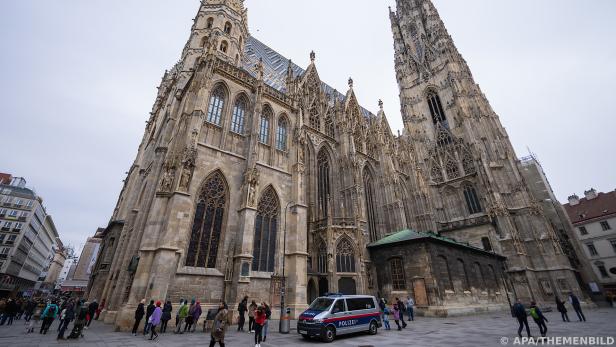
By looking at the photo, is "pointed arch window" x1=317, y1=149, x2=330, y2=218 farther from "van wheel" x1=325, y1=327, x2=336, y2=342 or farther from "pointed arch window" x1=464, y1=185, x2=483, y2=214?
"pointed arch window" x1=464, y1=185, x2=483, y2=214

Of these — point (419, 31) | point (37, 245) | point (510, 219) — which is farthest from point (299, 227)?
point (37, 245)

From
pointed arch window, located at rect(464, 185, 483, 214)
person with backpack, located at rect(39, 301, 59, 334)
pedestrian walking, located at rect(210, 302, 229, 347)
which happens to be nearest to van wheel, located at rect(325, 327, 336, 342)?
pedestrian walking, located at rect(210, 302, 229, 347)

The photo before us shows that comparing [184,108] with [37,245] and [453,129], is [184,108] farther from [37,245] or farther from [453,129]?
[37,245]

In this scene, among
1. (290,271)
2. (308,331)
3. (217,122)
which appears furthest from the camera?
(217,122)

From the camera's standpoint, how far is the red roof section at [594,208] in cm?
3674

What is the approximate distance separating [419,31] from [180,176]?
50.0m

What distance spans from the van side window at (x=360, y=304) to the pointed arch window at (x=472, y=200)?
2563cm

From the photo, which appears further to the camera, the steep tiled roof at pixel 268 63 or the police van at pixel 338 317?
the steep tiled roof at pixel 268 63

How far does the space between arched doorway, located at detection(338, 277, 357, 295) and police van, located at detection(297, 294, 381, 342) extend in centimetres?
741

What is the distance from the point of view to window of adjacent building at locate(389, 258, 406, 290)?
2003cm

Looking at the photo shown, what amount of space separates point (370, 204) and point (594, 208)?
36839 millimetres

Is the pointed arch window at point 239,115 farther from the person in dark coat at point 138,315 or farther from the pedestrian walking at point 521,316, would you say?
the pedestrian walking at point 521,316

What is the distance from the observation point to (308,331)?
9766 millimetres

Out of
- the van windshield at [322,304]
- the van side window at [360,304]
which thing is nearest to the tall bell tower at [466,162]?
the van side window at [360,304]
